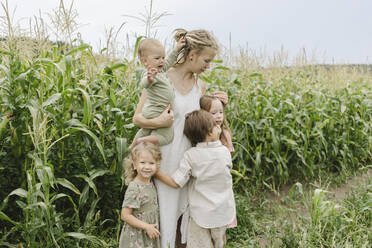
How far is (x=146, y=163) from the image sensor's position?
92.0 inches

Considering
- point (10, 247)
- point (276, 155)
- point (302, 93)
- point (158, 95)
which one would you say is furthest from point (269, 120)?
point (10, 247)

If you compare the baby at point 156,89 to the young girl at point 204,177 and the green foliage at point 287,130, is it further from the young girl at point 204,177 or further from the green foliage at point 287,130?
the green foliage at point 287,130

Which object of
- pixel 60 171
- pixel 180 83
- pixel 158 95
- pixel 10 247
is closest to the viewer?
pixel 158 95

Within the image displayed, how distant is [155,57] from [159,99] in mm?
279

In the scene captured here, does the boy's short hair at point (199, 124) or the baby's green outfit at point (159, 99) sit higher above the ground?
the baby's green outfit at point (159, 99)

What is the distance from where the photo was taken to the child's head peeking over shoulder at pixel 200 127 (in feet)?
7.74

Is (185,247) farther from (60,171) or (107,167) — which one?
(60,171)

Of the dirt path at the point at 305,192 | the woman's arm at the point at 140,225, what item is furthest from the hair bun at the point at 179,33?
the dirt path at the point at 305,192

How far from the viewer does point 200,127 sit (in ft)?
7.75

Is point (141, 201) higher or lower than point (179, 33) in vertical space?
lower

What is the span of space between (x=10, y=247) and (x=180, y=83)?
1830 mm

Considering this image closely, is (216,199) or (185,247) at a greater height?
(216,199)

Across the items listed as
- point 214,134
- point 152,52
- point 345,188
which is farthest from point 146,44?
point 345,188

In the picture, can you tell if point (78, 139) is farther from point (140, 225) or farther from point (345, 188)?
point (345, 188)
